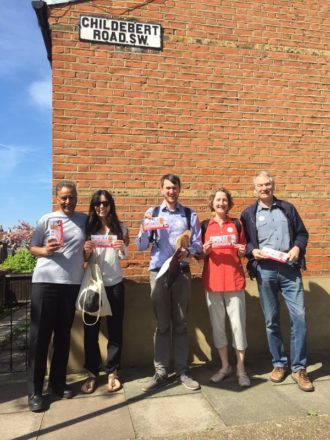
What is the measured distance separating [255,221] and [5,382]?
128 inches

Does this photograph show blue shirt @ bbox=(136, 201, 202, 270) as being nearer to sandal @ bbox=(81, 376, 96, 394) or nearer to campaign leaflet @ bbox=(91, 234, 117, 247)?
campaign leaflet @ bbox=(91, 234, 117, 247)

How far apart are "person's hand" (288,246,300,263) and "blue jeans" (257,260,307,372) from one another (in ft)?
0.61

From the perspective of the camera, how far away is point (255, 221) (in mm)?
4148

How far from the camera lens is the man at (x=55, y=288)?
3600 mm

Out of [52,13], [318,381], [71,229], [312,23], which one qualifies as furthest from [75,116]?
[318,381]

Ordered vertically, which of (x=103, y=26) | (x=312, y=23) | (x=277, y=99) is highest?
(x=312, y=23)

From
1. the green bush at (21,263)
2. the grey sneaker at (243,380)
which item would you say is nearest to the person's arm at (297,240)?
the grey sneaker at (243,380)

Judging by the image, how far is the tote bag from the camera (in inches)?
144

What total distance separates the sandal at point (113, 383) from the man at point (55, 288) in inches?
15.8

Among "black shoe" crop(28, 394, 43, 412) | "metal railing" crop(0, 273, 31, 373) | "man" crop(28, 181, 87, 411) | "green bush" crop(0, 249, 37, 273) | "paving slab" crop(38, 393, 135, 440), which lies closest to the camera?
"paving slab" crop(38, 393, 135, 440)

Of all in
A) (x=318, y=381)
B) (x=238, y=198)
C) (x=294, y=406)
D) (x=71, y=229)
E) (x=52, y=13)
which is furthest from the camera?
(x=238, y=198)

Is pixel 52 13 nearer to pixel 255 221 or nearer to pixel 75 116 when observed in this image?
pixel 75 116

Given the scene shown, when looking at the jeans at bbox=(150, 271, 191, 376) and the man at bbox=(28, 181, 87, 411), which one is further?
the jeans at bbox=(150, 271, 191, 376)

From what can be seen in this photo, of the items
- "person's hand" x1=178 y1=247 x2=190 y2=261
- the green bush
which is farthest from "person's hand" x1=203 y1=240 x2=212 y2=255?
the green bush
